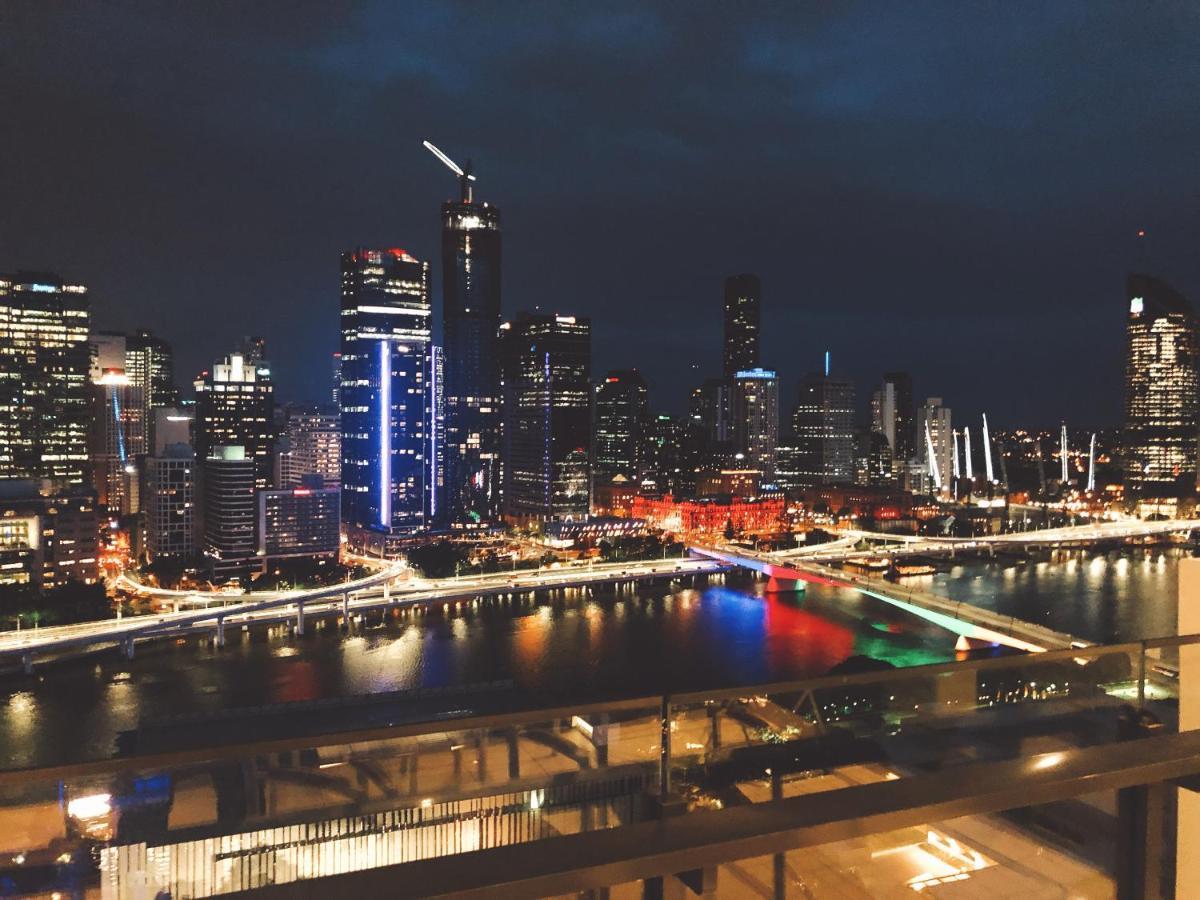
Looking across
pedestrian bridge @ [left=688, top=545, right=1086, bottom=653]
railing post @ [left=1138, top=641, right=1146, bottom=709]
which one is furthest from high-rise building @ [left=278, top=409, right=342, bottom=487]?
railing post @ [left=1138, top=641, right=1146, bottom=709]

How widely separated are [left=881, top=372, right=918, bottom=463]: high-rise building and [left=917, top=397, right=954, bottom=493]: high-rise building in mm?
1501

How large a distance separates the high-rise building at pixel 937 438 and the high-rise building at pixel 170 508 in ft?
114

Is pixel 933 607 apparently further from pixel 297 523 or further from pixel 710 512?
pixel 297 523

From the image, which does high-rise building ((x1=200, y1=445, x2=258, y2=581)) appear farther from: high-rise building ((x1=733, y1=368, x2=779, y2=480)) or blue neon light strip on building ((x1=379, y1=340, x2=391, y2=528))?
high-rise building ((x1=733, y1=368, x2=779, y2=480))

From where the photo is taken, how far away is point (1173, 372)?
36719 millimetres

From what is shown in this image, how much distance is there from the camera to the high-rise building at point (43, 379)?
2527 centimetres

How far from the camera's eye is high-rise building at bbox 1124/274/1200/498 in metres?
34.8

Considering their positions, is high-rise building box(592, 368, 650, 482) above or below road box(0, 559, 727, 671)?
above

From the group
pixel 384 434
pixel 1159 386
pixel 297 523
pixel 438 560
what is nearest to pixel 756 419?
pixel 1159 386

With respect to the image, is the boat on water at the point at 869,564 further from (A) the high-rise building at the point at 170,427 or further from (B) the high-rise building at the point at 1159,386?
(A) the high-rise building at the point at 170,427

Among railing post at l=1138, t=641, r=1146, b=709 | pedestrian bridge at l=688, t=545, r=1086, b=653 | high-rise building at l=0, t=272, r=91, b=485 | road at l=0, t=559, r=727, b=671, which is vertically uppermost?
high-rise building at l=0, t=272, r=91, b=485

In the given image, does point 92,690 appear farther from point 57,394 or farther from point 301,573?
point 57,394

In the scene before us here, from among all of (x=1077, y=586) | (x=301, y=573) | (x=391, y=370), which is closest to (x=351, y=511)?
(x=391, y=370)

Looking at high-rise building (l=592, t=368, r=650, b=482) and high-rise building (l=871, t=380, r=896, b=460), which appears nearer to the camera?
high-rise building (l=592, t=368, r=650, b=482)
